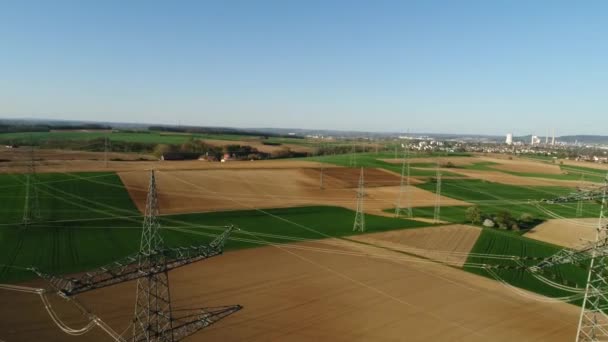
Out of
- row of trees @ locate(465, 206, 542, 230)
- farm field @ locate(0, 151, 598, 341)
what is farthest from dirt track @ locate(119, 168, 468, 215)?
row of trees @ locate(465, 206, 542, 230)

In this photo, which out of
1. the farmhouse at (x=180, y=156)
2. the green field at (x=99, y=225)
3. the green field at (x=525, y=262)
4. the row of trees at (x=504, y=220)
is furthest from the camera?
the farmhouse at (x=180, y=156)

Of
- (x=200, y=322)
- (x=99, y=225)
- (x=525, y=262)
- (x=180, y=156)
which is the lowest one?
(x=525, y=262)

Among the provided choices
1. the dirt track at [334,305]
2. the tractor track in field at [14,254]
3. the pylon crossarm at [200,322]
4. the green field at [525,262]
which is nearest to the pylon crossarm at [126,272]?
the pylon crossarm at [200,322]

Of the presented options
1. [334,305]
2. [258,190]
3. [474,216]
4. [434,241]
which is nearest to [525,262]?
[434,241]

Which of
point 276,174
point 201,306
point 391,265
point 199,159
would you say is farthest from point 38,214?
point 199,159

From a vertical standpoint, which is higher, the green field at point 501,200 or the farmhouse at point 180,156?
the farmhouse at point 180,156

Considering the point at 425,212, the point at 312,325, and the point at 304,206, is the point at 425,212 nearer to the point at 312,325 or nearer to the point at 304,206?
the point at 304,206

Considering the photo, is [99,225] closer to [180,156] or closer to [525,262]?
[525,262]

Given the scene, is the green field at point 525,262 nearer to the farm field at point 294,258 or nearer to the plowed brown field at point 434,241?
the farm field at point 294,258
